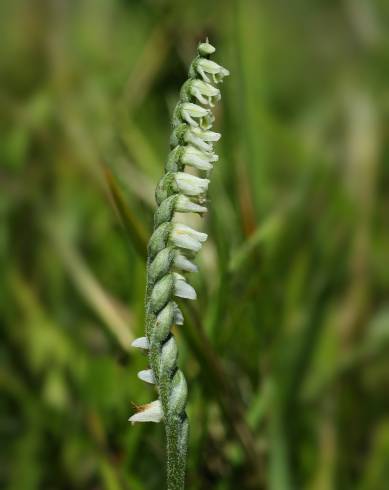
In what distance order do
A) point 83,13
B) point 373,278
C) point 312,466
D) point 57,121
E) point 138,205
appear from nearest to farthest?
point 312,466, point 138,205, point 373,278, point 57,121, point 83,13

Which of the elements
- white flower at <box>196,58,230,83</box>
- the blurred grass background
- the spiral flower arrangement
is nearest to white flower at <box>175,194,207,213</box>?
the spiral flower arrangement

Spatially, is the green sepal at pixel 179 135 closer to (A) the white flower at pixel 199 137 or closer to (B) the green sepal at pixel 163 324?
(A) the white flower at pixel 199 137

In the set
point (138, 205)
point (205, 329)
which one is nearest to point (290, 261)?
point (138, 205)

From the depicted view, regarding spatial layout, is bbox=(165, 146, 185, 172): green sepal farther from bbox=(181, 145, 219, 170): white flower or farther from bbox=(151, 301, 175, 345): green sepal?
bbox=(151, 301, 175, 345): green sepal

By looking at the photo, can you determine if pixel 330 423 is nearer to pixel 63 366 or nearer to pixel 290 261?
pixel 290 261

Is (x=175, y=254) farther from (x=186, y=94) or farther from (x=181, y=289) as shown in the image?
(x=186, y=94)

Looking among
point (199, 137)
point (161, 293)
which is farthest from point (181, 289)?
point (199, 137)

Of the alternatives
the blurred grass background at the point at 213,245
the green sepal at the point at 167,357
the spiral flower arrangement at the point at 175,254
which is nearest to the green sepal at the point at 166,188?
the spiral flower arrangement at the point at 175,254
